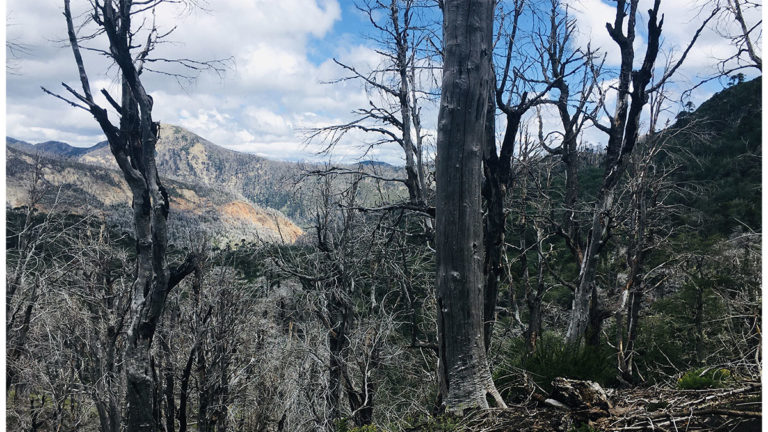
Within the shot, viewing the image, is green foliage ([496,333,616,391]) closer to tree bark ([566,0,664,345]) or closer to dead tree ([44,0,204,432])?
tree bark ([566,0,664,345])

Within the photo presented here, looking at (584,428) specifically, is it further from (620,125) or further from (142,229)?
(142,229)

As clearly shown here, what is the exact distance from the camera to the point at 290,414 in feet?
36.2

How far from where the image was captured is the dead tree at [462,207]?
324 centimetres

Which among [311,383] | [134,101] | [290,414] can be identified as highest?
[134,101]

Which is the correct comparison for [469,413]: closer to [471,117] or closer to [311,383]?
[471,117]

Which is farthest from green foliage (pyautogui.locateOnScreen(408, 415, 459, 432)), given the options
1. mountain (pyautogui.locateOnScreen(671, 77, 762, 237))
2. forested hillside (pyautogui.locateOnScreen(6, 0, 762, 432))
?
mountain (pyautogui.locateOnScreen(671, 77, 762, 237))

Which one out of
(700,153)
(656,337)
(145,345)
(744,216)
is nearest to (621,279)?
(744,216)

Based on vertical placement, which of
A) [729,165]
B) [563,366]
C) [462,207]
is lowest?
[563,366]

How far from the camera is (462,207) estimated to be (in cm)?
326

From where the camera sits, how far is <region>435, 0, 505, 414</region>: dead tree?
324 cm

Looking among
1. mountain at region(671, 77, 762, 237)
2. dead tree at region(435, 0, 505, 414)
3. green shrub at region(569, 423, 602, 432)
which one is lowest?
green shrub at region(569, 423, 602, 432)

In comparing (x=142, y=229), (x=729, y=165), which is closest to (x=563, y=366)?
(x=142, y=229)

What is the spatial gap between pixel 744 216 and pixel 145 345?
70.8 feet

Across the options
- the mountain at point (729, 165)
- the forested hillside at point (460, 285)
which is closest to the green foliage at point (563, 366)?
the forested hillside at point (460, 285)
